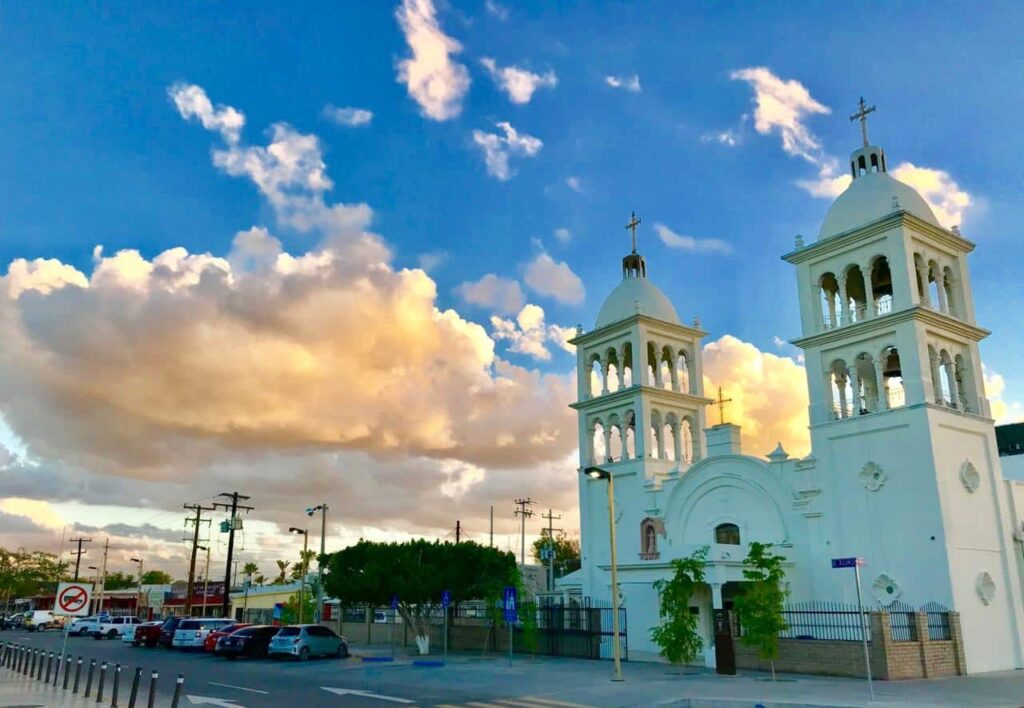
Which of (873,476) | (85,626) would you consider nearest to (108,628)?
(85,626)

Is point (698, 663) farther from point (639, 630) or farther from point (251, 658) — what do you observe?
point (251, 658)

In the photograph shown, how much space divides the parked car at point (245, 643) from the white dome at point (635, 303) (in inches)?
911

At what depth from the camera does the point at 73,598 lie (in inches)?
896

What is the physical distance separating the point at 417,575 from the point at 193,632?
1123cm

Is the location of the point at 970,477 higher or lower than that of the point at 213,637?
higher

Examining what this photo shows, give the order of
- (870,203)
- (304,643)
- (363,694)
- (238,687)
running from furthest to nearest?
(870,203)
(304,643)
(238,687)
(363,694)

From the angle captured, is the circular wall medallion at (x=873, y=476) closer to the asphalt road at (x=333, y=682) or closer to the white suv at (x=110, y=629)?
the asphalt road at (x=333, y=682)

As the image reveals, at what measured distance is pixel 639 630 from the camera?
1334 inches

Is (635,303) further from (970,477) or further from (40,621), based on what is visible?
(40,621)

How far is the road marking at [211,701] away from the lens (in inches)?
744

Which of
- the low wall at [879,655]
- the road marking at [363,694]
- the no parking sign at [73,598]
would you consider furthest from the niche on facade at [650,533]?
the no parking sign at [73,598]

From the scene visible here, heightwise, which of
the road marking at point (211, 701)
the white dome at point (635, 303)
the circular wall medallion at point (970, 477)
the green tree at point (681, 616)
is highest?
the white dome at point (635, 303)

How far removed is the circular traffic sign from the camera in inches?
883

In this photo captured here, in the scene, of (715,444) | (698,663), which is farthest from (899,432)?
(698,663)
